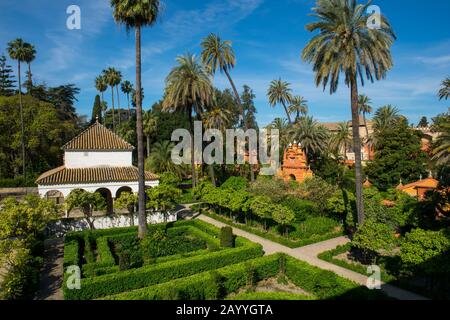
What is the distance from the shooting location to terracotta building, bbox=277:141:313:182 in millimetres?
45906

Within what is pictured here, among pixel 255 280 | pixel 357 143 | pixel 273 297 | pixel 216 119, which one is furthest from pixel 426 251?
pixel 216 119

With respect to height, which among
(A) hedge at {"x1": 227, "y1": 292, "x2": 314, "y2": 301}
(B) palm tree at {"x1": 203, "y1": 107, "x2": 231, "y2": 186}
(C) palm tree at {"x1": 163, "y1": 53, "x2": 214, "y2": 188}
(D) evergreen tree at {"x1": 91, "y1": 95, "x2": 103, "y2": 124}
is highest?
(D) evergreen tree at {"x1": 91, "y1": 95, "x2": 103, "y2": 124}

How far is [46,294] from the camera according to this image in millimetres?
14086

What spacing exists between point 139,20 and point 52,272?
688 inches

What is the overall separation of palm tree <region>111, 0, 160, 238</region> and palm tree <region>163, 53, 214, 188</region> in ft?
38.7

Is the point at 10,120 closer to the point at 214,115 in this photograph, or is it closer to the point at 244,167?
the point at 214,115

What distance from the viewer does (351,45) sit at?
1841 centimetres

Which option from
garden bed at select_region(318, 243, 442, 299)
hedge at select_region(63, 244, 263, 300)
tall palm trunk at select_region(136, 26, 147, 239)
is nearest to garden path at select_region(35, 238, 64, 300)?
hedge at select_region(63, 244, 263, 300)

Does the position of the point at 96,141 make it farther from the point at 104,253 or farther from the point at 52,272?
the point at 52,272

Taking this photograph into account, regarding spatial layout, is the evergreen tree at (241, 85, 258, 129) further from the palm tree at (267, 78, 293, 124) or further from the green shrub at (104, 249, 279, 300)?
the green shrub at (104, 249, 279, 300)

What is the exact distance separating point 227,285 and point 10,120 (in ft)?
148

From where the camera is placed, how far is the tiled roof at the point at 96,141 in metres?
28.4

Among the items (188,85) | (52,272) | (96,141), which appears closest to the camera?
(52,272)
